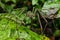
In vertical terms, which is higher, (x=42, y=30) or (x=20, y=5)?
(x=20, y=5)

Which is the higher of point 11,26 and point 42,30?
point 11,26

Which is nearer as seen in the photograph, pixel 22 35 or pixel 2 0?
pixel 22 35

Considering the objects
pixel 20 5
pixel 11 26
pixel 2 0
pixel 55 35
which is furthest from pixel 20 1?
pixel 11 26

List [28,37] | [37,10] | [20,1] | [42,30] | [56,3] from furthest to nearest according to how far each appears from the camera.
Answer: [20,1] → [42,30] → [37,10] → [56,3] → [28,37]


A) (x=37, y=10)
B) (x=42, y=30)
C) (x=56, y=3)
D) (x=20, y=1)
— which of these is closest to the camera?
(x=56, y=3)

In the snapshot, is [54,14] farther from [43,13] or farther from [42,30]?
[42,30]

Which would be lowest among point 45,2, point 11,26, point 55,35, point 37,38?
point 55,35

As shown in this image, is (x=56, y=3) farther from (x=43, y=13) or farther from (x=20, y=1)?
(x=20, y=1)

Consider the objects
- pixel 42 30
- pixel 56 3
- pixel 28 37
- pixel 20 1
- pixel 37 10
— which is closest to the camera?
pixel 28 37

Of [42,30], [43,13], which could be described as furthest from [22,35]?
[42,30]
